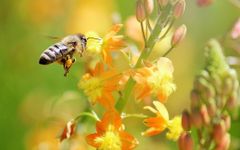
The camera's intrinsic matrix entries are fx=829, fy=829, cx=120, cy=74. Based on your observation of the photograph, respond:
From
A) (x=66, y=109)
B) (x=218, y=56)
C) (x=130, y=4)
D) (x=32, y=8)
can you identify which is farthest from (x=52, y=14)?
(x=218, y=56)

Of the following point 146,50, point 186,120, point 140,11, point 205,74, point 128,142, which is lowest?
point 128,142

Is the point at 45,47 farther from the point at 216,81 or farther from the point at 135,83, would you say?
the point at 216,81

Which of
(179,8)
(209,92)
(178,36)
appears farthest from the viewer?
(178,36)

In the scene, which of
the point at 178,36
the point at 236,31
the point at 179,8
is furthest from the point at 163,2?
the point at 236,31

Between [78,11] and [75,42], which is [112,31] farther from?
[78,11]

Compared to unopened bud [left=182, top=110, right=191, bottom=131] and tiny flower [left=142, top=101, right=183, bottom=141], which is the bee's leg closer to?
tiny flower [left=142, top=101, right=183, bottom=141]

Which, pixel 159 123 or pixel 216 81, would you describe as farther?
pixel 159 123
